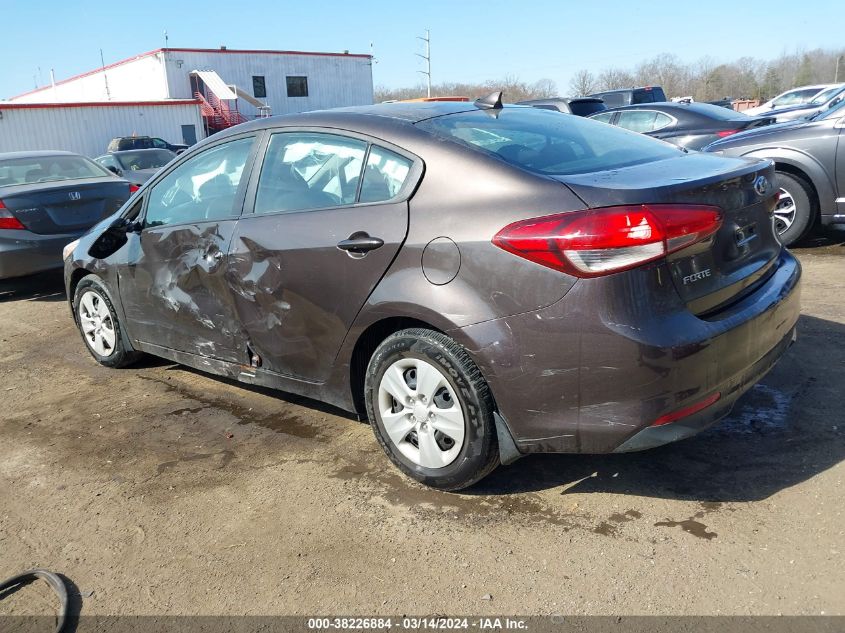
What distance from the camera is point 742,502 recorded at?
2908mm

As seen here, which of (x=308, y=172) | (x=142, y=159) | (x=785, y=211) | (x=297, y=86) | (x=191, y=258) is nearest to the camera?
(x=308, y=172)

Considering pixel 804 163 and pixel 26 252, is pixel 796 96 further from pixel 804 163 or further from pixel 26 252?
pixel 26 252

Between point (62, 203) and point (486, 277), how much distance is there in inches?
254

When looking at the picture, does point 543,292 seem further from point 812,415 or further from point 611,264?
point 812,415

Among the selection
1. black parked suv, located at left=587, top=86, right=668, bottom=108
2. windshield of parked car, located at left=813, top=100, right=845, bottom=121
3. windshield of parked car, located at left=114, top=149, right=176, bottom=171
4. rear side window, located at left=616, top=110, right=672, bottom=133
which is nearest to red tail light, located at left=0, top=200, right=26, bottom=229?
rear side window, located at left=616, top=110, right=672, bottom=133

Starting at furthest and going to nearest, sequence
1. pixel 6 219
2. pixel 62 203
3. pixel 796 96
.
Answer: pixel 796 96 → pixel 62 203 → pixel 6 219

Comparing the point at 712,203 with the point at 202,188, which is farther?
the point at 202,188

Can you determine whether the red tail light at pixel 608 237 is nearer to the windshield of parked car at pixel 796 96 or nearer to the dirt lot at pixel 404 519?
the dirt lot at pixel 404 519

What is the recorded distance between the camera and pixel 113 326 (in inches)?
197

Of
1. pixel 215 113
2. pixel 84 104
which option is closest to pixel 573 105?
pixel 84 104

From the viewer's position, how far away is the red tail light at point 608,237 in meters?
2.56

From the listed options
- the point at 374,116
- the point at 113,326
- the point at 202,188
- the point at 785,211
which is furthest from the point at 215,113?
the point at 374,116

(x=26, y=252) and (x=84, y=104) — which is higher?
(x=84, y=104)

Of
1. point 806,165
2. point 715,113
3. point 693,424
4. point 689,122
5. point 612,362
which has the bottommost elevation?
point 693,424
